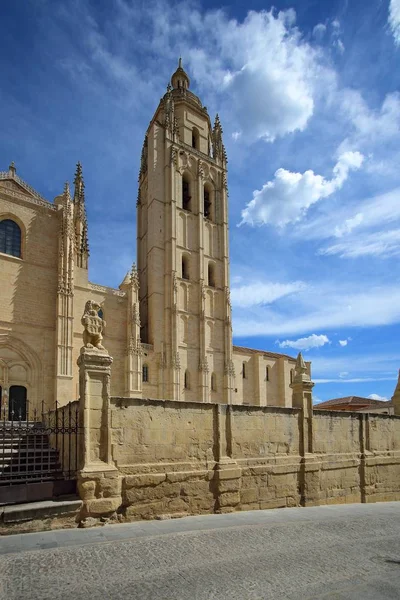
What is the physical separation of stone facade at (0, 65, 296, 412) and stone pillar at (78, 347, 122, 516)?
14.7m

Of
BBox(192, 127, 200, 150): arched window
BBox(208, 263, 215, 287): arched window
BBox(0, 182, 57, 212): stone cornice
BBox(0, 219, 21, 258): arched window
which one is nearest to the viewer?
BBox(0, 219, 21, 258): arched window

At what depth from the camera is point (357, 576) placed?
580 cm

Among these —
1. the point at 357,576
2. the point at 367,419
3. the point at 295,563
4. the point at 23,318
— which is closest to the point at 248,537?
the point at 295,563

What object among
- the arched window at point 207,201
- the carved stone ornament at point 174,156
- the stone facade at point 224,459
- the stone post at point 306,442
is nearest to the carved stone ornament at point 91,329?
the stone facade at point 224,459

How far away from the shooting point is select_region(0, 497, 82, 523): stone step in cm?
696

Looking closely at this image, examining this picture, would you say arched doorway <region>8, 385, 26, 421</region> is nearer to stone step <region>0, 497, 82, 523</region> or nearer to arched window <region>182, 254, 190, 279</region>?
arched window <region>182, 254, 190, 279</region>

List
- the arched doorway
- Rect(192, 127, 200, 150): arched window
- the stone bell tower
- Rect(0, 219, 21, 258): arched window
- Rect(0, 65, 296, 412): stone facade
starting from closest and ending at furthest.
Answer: the arched doorway → Rect(0, 65, 296, 412): stone facade → Rect(0, 219, 21, 258): arched window → the stone bell tower → Rect(192, 127, 200, 150): arched window

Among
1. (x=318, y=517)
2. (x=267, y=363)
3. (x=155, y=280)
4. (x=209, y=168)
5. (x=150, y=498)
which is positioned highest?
(x=209, y=168)

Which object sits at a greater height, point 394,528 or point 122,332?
point 122,332

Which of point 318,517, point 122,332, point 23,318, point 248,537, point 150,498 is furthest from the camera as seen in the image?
point 122,332

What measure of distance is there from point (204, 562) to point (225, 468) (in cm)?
A: 376

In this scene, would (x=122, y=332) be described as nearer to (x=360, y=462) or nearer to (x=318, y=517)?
(x=360, y=462)

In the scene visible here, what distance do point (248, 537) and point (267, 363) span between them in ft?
114

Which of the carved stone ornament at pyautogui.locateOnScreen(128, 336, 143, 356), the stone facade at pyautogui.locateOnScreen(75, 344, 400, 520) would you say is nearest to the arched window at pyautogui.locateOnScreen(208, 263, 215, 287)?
the carved stone ornament at pyautogui.locateOnScreen(128, 336, 143, 356)
